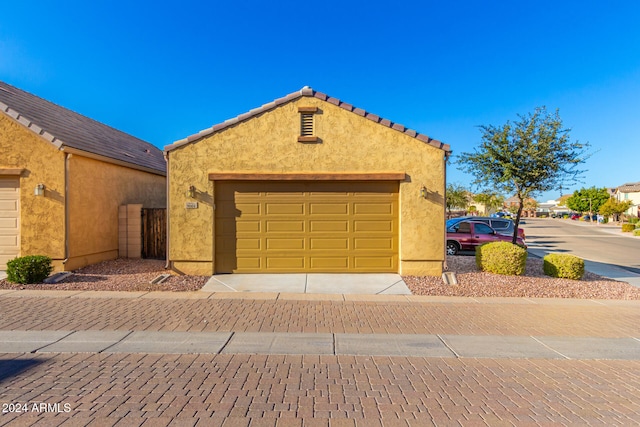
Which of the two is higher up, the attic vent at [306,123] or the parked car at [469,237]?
the attic vent at [306,123]

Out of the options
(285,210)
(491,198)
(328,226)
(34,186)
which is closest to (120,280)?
(34,186)

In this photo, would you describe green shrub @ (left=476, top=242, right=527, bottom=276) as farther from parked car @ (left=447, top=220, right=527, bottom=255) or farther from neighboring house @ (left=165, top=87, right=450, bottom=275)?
parked car @ (left=447, top=220, right=527, bottom=255)

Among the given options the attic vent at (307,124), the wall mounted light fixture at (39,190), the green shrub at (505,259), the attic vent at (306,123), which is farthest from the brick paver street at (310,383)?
the attic vent at (306,123)

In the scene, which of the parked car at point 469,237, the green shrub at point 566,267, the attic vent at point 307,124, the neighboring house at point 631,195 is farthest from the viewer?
the neighboring house at point 631,195

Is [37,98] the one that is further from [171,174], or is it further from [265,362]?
[265,362]

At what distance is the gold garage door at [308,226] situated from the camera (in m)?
11.2

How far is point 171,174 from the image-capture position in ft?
35.9

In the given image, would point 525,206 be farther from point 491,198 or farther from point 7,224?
point 7,224

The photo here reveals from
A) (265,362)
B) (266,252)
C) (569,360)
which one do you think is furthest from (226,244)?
(569,360)

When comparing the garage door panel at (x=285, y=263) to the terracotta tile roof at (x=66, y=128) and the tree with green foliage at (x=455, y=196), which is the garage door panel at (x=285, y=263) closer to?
the terracotta tile roof at (x=66, y=128)

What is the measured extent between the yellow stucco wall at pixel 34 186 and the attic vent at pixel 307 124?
6.75 meters

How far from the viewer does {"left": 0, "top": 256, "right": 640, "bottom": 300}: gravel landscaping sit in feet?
31.8

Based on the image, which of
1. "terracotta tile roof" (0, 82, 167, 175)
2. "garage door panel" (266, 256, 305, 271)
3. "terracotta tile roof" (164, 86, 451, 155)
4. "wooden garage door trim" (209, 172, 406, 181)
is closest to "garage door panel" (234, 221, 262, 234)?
"garage door panel" (266, 256, 305, 271)

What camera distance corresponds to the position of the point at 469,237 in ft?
55.4
